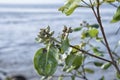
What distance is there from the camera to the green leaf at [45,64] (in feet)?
4.48

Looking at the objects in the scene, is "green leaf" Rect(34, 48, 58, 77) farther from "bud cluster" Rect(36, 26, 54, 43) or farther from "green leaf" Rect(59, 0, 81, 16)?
"green leaf" Rect(59, 0, 81, 16)

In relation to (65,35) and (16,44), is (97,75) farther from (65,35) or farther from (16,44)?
(65,35)

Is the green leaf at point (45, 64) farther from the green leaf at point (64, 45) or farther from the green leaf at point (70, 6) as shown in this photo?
the green leaf at point (70, 6)

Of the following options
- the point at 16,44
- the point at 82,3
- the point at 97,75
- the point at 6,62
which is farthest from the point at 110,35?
the point at 82,3

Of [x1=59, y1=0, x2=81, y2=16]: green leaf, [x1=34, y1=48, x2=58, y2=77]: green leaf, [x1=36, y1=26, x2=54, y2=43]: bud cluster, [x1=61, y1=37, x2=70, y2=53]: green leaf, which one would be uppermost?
[x1=59, y1=0, x2=81, y2=16]: green leaf

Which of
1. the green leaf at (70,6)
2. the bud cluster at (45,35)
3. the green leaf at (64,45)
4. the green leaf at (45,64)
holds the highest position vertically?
the green leaf at (70,6)

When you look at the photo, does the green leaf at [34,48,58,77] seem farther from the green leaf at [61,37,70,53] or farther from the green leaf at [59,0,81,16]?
the green leaf at [59,0,81,16]

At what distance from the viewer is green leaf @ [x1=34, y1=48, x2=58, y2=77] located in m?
1.37

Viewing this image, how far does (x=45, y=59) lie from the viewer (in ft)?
4.60

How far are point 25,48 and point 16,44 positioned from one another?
2146 mm

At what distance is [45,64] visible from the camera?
1.39 m

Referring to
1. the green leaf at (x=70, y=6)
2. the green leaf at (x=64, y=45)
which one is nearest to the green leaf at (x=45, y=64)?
the green leaf at (x=64, y=45)

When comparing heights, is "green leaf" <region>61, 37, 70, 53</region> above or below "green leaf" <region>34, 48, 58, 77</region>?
above

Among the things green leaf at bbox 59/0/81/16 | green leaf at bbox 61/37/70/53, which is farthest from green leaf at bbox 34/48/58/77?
green leaf at bbox 59/0/81/16
